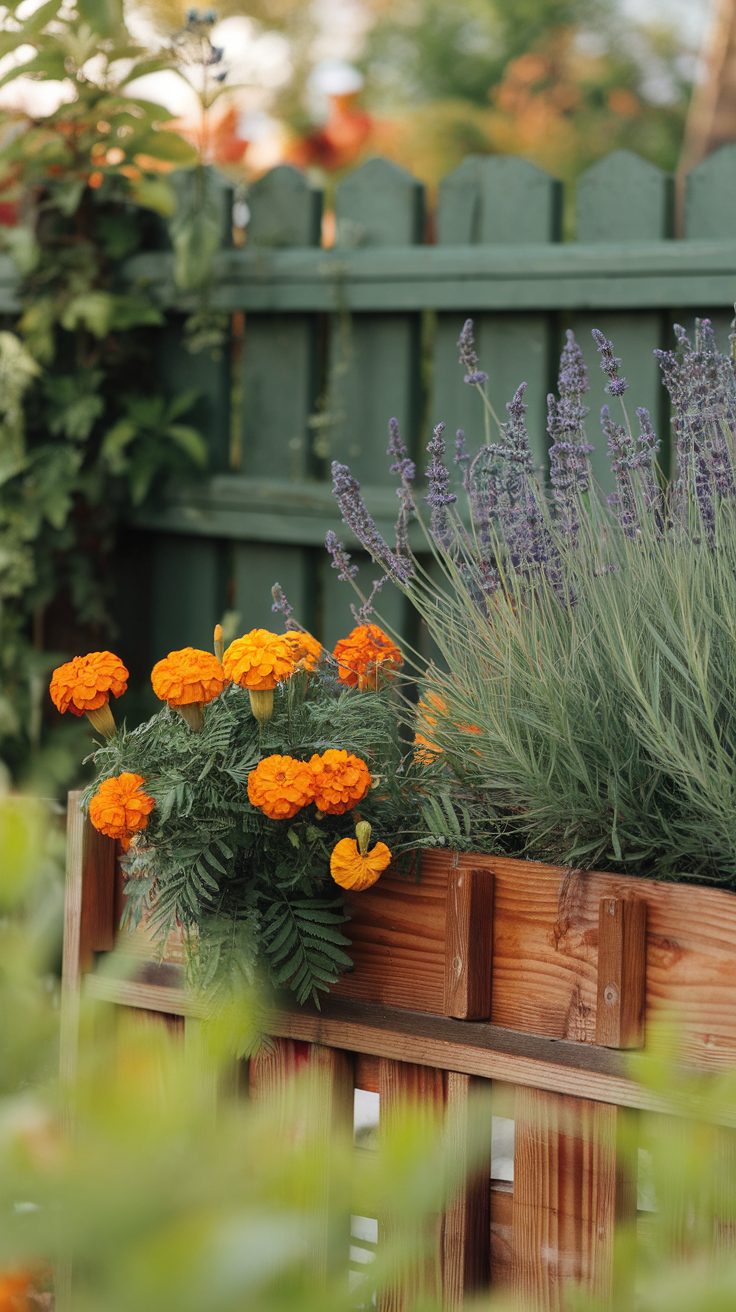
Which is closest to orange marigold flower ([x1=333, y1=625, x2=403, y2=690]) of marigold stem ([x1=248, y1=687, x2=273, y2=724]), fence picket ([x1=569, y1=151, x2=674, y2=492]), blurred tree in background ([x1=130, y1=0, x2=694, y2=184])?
marigold stem ([x1=248, y1=687, x2=273, y2=724])

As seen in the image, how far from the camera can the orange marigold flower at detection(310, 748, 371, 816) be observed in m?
1.47

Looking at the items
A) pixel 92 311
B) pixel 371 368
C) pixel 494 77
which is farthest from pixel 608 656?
pixel 494 77

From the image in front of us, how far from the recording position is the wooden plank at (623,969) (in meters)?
1.33

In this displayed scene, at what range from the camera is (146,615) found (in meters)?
3.72

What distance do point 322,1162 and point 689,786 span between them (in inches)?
35.2

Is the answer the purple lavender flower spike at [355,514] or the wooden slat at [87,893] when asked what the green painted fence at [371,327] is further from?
the wooden slat at [87,893]

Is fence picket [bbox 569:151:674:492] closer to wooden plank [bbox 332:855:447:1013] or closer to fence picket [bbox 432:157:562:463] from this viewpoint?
fence picket [bbox 432:157:562:463]

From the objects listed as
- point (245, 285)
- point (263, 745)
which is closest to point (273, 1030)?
point (263, 745)

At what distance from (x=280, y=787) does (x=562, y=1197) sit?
469mm

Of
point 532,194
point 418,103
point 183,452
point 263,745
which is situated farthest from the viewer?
point 418,103

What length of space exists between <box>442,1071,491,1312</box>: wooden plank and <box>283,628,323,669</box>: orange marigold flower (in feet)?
1.61

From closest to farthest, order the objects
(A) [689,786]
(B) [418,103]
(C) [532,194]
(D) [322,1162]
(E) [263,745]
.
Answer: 1. (D) [322,1162]
2. (A) [689,786]
3. (E) [263,745]
4. (C) [532,194]
5. (B) [418,103]

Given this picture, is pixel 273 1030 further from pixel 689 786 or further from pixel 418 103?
pixel 418 103

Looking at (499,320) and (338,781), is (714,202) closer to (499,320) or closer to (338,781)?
(499,320)
